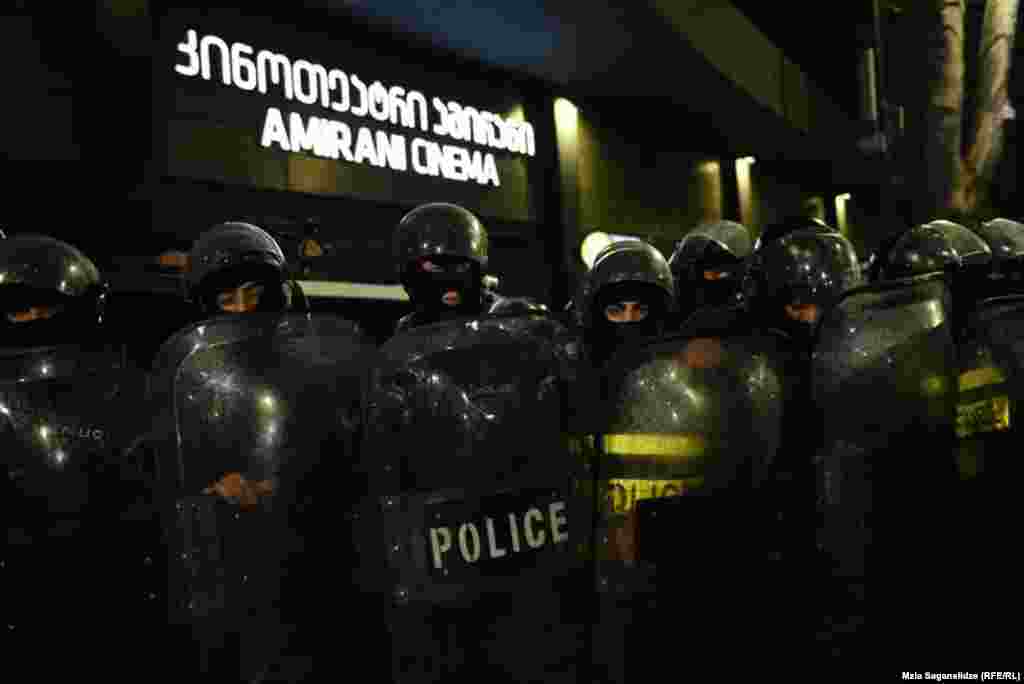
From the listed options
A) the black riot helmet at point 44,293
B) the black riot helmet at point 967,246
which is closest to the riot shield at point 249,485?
the black riot helmet at point 44,293

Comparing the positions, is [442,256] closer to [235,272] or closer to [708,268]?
[235,272]

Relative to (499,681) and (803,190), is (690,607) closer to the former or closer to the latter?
(499,681)

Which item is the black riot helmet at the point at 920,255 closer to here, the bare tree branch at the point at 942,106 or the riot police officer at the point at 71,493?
the bare tree branch at the point at 942,106

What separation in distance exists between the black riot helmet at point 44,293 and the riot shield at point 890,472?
9.01ft

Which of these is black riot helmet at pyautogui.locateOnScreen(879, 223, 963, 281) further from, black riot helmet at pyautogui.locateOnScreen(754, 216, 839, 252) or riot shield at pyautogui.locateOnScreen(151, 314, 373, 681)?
riot shield at pyautogui.locateOnScreen(151, 314, 373, 681)

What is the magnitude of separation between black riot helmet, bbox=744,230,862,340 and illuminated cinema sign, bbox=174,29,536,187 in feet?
21.1

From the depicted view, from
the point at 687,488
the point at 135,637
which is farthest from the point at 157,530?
the point at 687,488

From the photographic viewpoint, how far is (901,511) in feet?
8.21

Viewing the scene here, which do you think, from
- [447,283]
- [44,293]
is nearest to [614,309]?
[447,283]

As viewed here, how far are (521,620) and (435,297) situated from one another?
2.35m

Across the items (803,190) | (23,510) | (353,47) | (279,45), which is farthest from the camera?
(803,190)

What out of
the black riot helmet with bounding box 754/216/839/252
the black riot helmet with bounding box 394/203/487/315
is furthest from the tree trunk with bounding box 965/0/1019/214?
the black riot helmet with bounding box 394/203/487/315

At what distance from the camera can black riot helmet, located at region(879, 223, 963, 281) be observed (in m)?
3.79

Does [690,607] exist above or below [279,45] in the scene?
below
